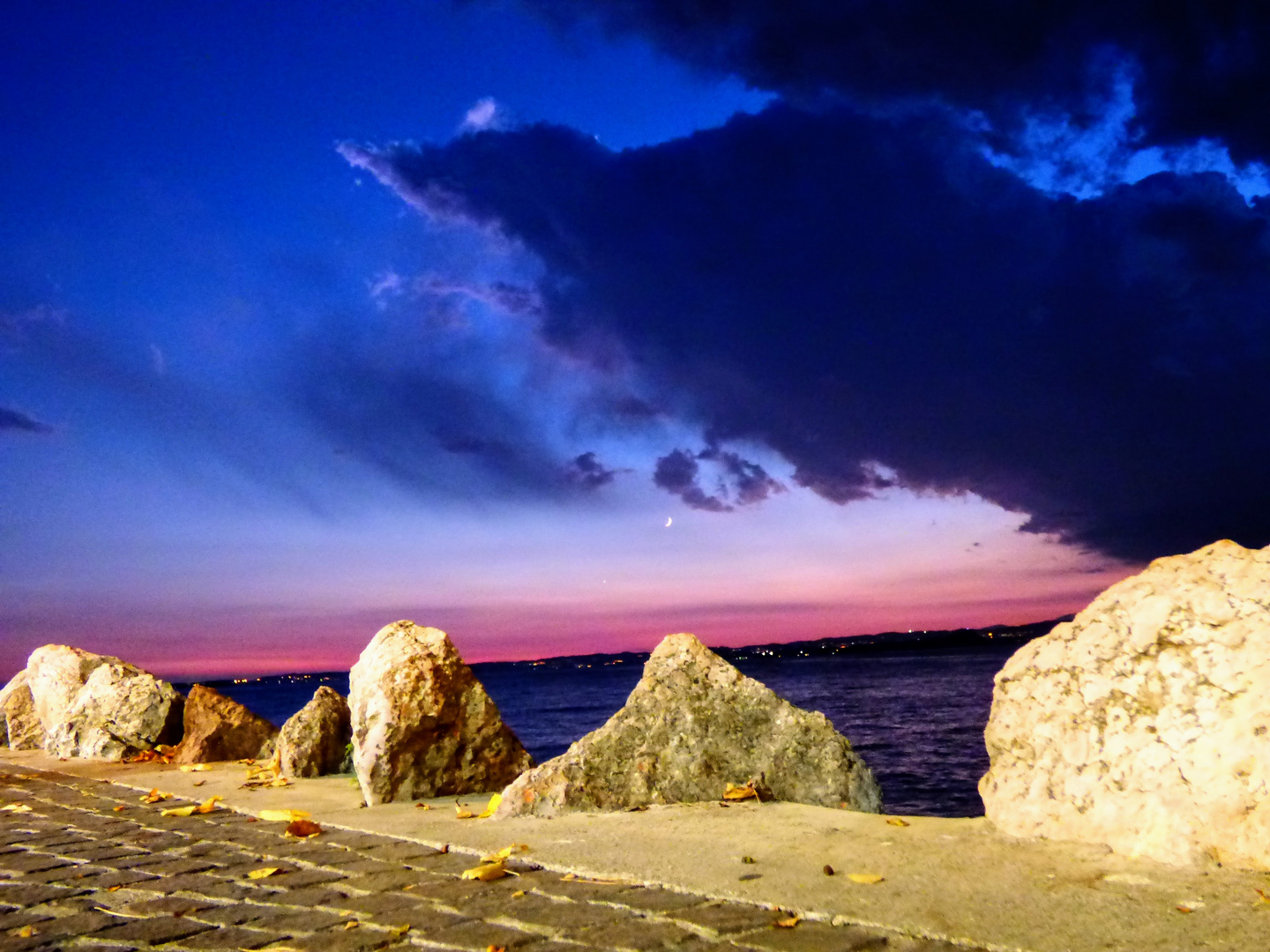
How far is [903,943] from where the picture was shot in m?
2.74

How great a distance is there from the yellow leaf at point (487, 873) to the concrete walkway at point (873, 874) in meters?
0.07

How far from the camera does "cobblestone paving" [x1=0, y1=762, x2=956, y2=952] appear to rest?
114 inches

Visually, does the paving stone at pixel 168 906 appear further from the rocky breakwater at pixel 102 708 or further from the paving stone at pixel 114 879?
the rocky breakwater at pixel 102 708

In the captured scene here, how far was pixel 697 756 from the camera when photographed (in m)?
5.64

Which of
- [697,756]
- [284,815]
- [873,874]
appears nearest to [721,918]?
[873,874]

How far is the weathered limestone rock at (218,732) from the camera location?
9352mm

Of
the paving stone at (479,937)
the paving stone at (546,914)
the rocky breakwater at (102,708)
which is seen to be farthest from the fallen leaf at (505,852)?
the rocky breakwater at (102,708)

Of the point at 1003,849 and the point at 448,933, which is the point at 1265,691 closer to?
the point at 1003,849

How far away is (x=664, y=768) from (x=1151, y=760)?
9.60 ft

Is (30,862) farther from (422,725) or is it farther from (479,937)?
(479,937)

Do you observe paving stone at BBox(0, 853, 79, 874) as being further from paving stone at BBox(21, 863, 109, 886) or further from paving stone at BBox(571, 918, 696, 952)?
paving stone at BBox(571, 918, 696, 952)

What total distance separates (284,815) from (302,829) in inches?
26.6

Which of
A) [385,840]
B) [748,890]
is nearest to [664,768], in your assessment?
[385,840]

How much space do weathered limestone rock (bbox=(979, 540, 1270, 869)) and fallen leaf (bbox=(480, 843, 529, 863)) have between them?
2.43 meters
